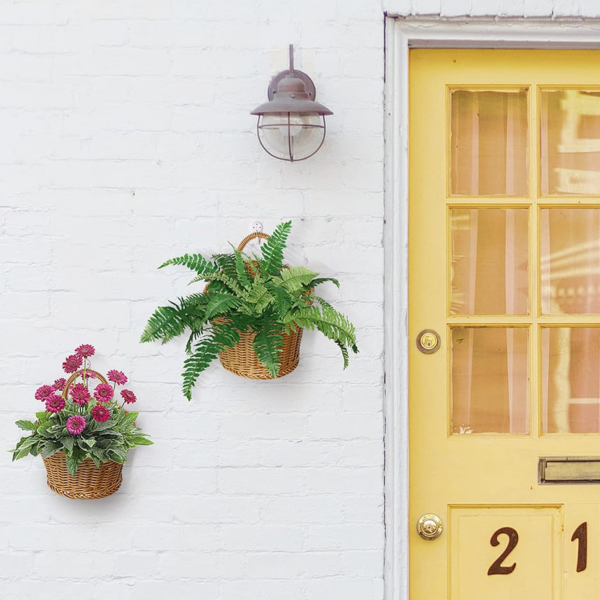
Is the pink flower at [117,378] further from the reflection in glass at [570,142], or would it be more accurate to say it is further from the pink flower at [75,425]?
the reflection in glass at [570,142]

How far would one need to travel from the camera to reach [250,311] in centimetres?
192

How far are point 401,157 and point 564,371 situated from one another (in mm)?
797

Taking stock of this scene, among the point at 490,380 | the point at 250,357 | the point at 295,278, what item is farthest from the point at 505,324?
the point at 250,357

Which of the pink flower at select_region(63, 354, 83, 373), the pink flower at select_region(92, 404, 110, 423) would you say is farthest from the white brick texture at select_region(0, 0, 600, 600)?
the pink flower at select_region(92, 404, 110, 423)

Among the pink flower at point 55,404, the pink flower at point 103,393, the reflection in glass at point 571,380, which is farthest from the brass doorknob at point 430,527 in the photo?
the pink flower at point 55,404

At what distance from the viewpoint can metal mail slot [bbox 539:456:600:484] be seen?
2.20 m

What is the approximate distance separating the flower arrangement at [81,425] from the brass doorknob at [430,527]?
830mm

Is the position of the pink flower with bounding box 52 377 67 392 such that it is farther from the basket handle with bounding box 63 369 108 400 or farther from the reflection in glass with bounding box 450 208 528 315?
the reflection in glass with bounding box 450 208 528 315

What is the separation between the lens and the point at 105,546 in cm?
214

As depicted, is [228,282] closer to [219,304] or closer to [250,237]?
[219,304]

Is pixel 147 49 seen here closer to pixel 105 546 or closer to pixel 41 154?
pixel 41 154

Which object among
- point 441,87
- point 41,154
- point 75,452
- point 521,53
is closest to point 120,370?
point 75,452

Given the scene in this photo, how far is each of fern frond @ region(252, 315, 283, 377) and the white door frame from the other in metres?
0.39

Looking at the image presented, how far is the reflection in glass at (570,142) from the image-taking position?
224cm
